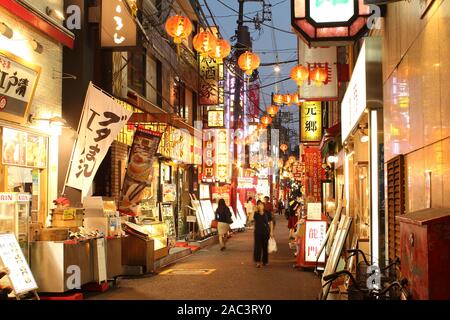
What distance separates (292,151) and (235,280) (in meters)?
110

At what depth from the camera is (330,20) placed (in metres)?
11.7

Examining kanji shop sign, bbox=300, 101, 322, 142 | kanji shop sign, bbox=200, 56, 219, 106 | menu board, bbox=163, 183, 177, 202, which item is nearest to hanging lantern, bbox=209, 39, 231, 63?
menu board, bbox=163, 183, 177, 202

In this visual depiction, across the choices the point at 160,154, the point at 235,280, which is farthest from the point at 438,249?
the point at 160,154

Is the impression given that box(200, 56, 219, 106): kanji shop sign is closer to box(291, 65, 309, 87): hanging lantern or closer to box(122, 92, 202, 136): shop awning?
box(122, 92, 202, 136): shop awning

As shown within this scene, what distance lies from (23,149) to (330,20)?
770cm

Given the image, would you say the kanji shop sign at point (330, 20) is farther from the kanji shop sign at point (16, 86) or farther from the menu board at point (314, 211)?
the menu board at point (314, 211)

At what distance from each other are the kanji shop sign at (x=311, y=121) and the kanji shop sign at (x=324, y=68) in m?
11.1

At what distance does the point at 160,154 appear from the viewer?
2552 centimetres

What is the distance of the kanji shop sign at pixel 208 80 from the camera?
35156 mm

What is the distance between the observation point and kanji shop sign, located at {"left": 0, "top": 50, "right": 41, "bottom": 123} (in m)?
12.6

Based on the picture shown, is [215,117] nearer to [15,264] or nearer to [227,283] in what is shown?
[227,283]

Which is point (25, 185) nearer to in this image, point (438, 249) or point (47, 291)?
point (47, 291)

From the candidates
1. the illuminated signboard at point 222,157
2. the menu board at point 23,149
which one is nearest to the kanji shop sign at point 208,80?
the illuminated signboard at point 222,157

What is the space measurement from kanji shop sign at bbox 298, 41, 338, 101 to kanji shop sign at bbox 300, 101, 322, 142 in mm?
11083
